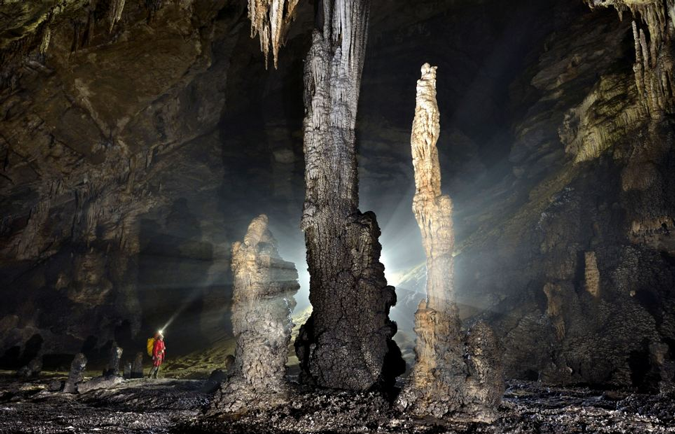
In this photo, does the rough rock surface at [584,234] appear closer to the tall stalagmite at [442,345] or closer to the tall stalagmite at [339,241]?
the tall stalagmite at [442,345]

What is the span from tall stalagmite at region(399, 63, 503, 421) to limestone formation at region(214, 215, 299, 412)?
74.6 inches

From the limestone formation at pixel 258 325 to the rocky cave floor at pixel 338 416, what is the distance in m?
0.36

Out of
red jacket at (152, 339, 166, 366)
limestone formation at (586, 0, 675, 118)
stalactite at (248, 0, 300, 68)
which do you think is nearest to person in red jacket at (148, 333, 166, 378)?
red jacket at (152, 339, 166, 366)

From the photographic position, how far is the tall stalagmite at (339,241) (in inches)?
277

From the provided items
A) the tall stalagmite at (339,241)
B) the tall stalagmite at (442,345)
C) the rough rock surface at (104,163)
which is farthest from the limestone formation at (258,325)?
the rough rock surface at (104,163)

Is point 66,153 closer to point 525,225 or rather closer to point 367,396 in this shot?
point 367,396

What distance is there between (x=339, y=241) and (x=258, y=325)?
1.96 metres

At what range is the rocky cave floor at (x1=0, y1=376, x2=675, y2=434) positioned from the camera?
5.04 metres

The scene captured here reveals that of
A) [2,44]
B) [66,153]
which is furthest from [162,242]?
[2,44]

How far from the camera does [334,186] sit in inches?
322

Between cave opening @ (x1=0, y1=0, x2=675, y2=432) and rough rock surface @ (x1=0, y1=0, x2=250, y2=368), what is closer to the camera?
cave opening @ (x1=0, y1=0, x2=675, y2=432)

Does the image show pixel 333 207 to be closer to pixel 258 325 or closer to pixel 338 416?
pixel 258 325

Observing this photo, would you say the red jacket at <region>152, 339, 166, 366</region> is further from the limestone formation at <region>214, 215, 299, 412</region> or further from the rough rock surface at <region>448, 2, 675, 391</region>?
the rough rock surface at <region>448, 2, 675, 391</region>

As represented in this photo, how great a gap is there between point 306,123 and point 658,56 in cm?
919
